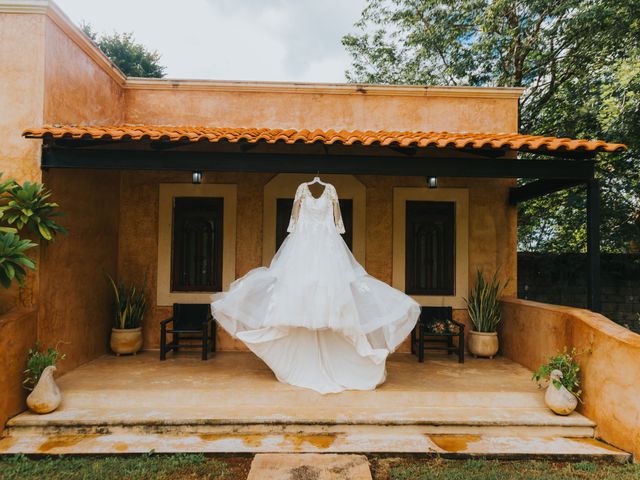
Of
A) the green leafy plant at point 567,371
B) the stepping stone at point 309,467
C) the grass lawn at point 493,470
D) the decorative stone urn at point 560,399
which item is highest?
the green leafy plant at point 567,371

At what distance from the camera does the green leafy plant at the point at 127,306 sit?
5898 millimetres

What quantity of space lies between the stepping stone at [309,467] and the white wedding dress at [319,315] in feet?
3.38

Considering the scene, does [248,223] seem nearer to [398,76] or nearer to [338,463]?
[338,463]

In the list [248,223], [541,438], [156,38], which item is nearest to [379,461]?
[541,438]

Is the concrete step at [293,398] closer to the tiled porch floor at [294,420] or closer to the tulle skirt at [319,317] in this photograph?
the tiled porch floor at [294,420]

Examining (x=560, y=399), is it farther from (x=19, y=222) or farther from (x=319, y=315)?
(x=19, y=222)

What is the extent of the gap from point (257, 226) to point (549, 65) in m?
9.65

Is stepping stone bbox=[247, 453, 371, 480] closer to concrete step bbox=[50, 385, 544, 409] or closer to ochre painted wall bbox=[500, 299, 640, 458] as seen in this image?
concrete step bbox=[50, 385, 544, 409]

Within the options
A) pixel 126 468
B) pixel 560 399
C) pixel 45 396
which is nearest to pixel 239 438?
pixel 126 468

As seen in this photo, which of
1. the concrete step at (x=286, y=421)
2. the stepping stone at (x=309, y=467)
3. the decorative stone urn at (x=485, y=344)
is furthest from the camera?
the decorative stone urn at (x=485, y=344)

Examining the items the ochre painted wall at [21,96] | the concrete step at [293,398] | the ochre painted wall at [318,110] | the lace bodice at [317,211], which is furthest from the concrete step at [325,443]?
the ochre painted wall at [318,110]

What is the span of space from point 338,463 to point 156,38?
18.2 meters

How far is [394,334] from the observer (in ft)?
15.1

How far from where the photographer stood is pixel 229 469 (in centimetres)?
338
